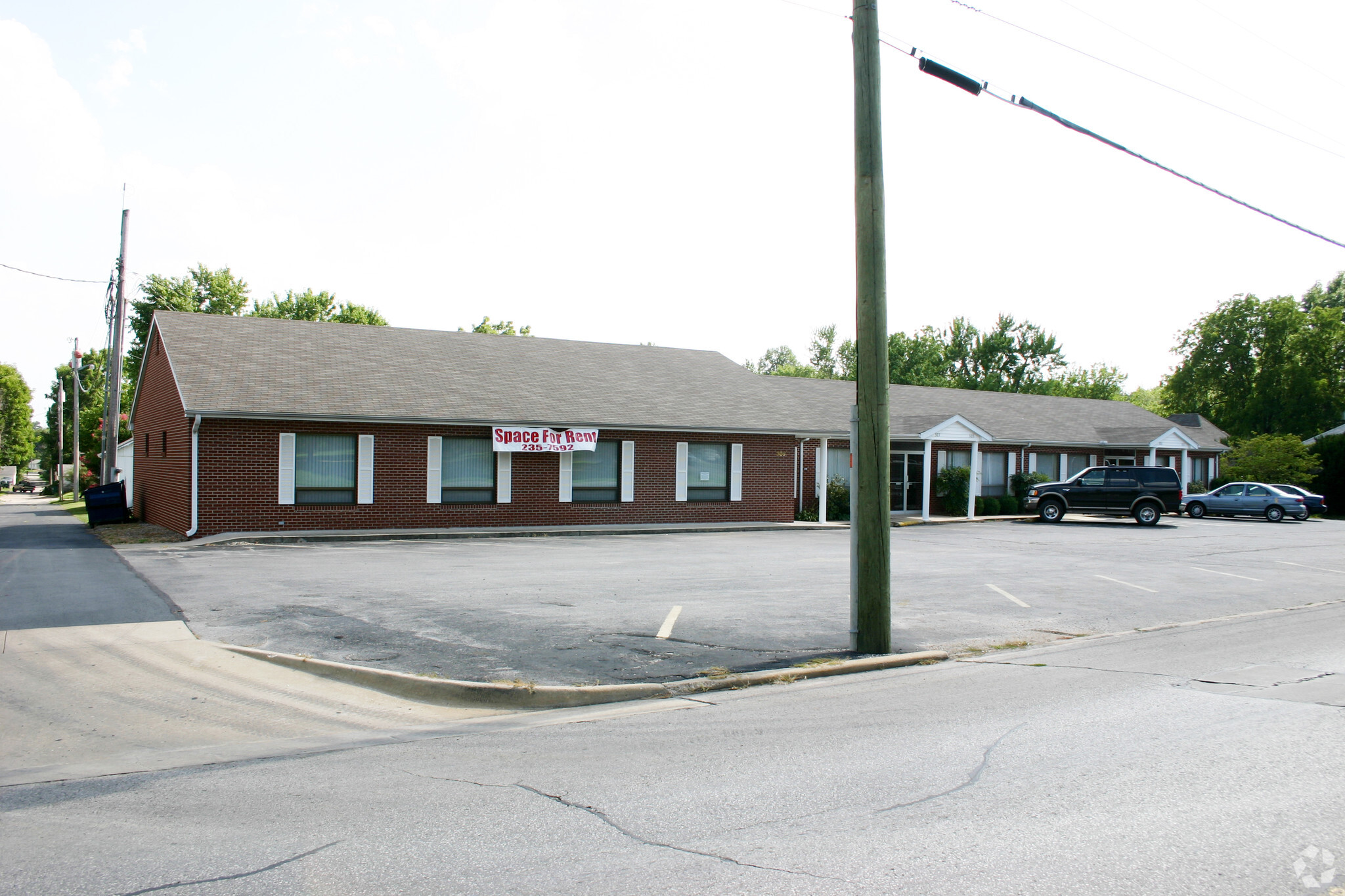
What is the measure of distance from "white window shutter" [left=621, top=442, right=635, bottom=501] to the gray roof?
29.8 inches

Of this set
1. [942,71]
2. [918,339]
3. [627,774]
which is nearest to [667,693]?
[627,774]

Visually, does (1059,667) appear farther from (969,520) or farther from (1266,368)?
(1266,368)

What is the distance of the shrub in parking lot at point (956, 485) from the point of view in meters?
33.2

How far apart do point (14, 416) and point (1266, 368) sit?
356ft

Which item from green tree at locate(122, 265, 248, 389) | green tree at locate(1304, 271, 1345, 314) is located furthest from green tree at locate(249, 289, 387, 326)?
green tree at locate(1304, 271, 1345, 314)

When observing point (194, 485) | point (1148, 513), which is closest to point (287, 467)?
point (194, 485)

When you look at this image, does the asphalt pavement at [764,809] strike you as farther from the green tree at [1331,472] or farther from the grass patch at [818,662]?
the green tree at [1331,472]

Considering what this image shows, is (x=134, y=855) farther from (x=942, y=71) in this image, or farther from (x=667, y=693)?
(x=942, y=71)

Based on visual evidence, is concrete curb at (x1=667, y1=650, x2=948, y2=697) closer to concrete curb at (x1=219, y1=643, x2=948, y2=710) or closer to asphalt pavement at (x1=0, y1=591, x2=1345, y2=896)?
concrete curb at (x1=219, y1=643, x2=948, y2=710)

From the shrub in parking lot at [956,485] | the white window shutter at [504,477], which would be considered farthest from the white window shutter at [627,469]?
the shrub in parking lot at [956,485]

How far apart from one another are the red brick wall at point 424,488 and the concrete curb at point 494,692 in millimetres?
14851

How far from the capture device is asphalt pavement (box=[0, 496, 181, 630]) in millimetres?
10359

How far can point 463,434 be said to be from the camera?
76.9 ft

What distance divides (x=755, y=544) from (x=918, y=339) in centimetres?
6576
